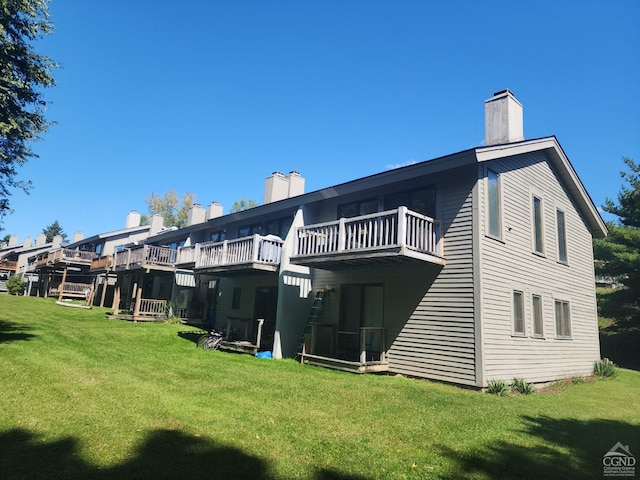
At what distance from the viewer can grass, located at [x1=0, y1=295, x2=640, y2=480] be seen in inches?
183

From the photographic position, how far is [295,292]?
15.2 metres

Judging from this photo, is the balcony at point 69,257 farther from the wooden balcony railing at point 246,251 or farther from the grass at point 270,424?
the grass at point 270,424

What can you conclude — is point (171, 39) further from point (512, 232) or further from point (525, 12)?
point (512, 232)

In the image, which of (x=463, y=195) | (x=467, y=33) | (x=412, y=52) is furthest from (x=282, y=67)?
(x=463, y=195)

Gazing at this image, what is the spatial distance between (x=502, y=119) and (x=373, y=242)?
619cm

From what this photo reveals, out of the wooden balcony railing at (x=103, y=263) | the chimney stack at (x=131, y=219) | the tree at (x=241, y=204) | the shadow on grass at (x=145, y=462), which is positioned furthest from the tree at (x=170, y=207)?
the shadow on grass at (x=145, y=462)

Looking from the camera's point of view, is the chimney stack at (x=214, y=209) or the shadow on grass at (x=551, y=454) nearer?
the shadow on grass at (x=551, y=454)

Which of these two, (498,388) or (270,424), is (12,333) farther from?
(498,388)

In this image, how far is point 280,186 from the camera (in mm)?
19984

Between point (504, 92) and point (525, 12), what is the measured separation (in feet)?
7.87

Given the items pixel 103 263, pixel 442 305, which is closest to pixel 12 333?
pixel 442 305

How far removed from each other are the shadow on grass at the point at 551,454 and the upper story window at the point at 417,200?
21.6ft

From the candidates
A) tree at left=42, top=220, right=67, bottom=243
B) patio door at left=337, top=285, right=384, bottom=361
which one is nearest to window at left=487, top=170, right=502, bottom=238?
patio door at left=337, top=285, right=384, bottom=361

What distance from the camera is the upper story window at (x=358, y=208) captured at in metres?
14.1
